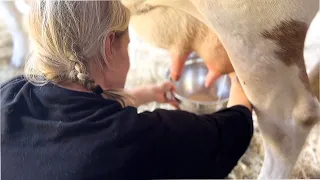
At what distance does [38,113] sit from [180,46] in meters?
0.45

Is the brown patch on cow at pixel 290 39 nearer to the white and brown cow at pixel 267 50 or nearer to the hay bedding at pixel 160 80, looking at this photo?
the white and brown cow at pixel 267 50

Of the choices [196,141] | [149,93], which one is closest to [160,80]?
[149,93]

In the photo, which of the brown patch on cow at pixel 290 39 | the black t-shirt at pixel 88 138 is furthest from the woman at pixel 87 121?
the brown patch on cow at pixel 290 39

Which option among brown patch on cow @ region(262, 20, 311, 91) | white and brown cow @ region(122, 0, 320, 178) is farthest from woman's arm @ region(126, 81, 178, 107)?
brown patch on cow @ region(262, 20, 311, 91)

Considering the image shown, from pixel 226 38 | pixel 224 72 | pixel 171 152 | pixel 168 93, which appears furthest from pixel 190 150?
pixel 168 93

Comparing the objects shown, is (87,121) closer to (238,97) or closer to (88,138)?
(88,138)

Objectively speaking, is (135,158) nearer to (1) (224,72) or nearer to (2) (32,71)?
(2) (32,71)

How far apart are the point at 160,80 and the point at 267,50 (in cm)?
77

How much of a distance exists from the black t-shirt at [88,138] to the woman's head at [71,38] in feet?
0.10

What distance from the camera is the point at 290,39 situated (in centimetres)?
73

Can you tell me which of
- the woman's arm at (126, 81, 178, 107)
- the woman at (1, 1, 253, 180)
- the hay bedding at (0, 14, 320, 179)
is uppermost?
the woman at (1, 1, 253, 180)

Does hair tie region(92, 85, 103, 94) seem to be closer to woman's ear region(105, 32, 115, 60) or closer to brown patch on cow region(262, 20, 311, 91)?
woman's ear region(105, 32, 115, 60)

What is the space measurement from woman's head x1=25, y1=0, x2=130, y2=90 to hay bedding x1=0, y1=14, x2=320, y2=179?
21.7 inches

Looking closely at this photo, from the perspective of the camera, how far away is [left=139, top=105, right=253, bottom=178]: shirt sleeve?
0.74 m
